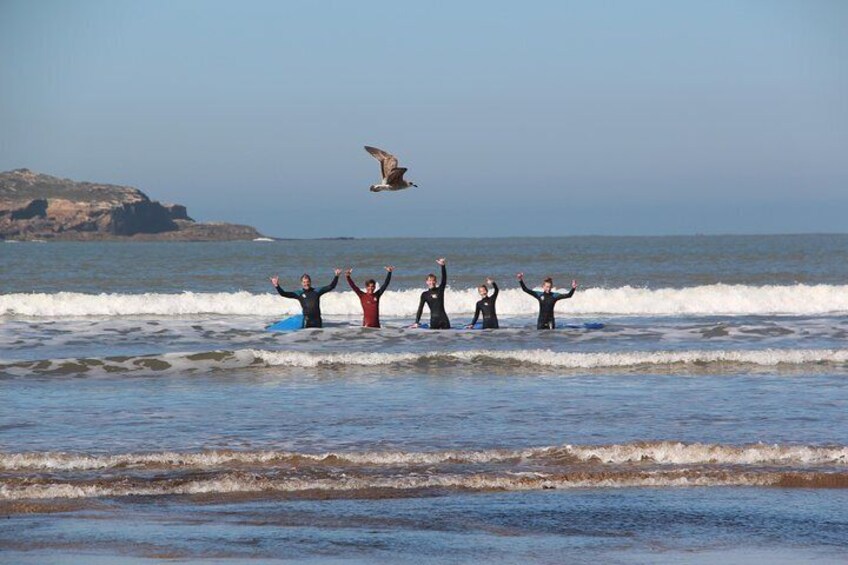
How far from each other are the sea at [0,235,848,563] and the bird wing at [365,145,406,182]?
2.88m

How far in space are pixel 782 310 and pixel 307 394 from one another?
67.8 ft

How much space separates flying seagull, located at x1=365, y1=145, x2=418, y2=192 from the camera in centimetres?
1532

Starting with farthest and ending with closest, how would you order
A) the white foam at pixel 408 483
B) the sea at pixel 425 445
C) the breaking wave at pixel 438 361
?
the breaking wave at pixel 438 361
the white foam at pixel 408 483
the sea at pixel 425 445

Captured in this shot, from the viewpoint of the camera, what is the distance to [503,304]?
31.7 meters

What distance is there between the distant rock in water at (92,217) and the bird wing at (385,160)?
132m

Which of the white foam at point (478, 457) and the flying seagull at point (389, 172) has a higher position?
the flying seagull at point (389, 172)

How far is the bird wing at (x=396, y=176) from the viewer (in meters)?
15.3

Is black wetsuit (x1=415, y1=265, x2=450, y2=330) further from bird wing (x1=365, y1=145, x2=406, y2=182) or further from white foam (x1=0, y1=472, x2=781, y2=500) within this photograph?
white foam (x1=0, y1=472, x2=781, y2=500)

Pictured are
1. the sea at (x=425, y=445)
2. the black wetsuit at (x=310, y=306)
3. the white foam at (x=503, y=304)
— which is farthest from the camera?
the white foam at (x=503, y=304)

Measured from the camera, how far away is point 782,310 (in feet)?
103

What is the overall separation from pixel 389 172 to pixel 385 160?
22 cm

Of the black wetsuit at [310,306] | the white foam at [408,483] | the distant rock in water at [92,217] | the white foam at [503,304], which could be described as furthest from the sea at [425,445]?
the distant rock in water at [92,217]

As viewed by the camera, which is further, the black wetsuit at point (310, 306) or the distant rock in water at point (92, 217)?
the distant rock in water at point (92, 217)

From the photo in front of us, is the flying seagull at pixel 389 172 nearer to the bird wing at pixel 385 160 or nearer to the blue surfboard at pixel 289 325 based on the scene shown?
the bird wing at pixel 385 160
